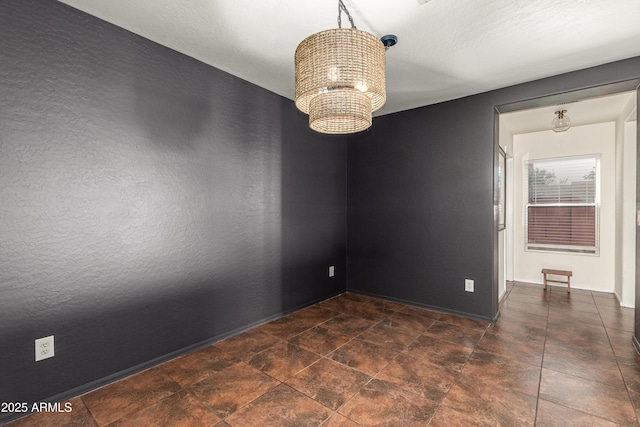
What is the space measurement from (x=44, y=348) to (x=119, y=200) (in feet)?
3.13

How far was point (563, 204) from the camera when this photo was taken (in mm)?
4434

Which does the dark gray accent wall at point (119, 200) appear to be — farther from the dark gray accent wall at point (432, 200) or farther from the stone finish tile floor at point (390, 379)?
the dark gray accent wall at point (432, 200)

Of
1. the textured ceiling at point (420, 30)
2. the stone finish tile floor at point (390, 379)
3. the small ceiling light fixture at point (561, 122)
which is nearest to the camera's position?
the stone finish tile floor at point (390, 379)

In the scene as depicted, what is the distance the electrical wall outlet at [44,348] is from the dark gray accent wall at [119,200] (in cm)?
3

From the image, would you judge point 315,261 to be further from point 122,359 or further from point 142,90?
point 142,90

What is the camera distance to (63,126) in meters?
1.78

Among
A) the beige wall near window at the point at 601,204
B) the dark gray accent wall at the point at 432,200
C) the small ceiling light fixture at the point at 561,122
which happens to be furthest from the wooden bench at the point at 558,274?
the small ceiling light fixture at the point at 561,122

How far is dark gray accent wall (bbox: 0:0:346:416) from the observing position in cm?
166

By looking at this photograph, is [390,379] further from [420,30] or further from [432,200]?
[420,30]

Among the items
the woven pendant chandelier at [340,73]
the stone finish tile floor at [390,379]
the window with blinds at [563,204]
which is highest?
the woven pendant chandelier at [340,73]

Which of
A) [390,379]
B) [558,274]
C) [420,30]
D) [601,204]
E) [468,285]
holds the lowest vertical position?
[390,379]

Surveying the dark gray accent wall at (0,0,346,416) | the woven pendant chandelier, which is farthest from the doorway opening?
the dark gray accent wall at (0,0,346,416)

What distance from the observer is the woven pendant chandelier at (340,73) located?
1.34m

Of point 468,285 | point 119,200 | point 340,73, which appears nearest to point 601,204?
point 468,285
